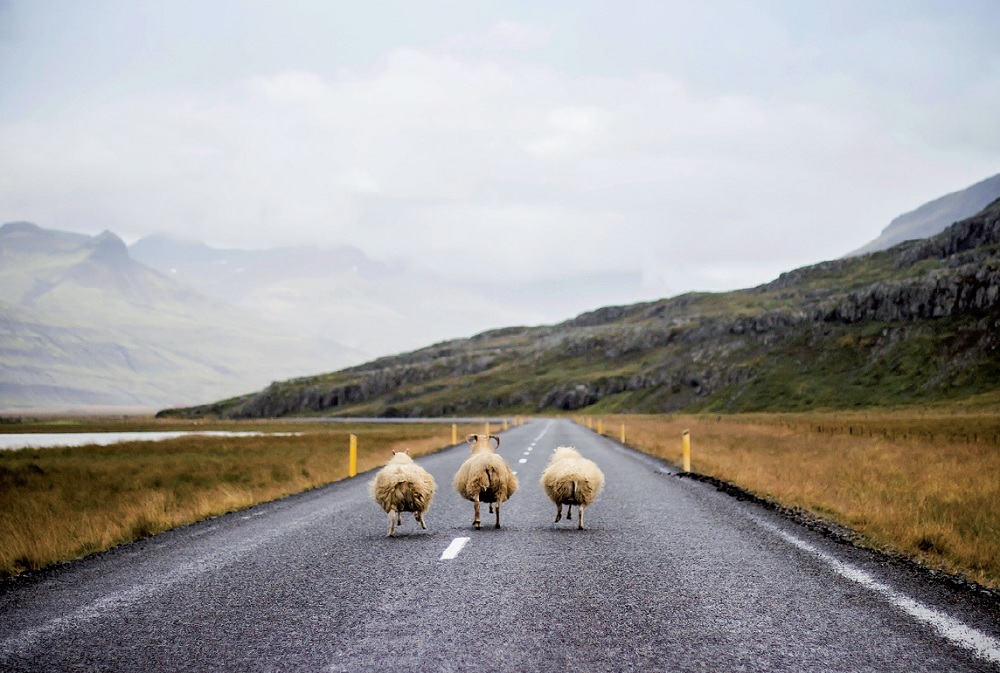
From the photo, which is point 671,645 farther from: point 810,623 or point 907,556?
point 907,556

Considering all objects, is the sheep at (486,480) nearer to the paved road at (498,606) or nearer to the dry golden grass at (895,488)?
the paved road at (498,606)

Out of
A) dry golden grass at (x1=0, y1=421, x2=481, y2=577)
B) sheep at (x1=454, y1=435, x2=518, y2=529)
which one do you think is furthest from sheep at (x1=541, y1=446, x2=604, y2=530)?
dry golden grass at (x1=0, y1=421, x2=481, y2=577)

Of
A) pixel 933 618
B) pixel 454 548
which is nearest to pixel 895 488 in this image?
pixel 454 548

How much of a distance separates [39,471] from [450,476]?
1654 cm

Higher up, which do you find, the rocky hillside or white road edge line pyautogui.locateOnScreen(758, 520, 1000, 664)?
the rocky hillside

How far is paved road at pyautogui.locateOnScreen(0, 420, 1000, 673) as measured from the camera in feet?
18.9

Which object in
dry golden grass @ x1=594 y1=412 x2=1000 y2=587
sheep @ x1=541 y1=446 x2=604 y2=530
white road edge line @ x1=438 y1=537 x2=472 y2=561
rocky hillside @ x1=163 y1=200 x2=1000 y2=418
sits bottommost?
dry golden grass @ x1=594 y1=412 x2=1000 y2=587

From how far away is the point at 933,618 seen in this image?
6.71 meters

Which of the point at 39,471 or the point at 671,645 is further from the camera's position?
the point at 39,471

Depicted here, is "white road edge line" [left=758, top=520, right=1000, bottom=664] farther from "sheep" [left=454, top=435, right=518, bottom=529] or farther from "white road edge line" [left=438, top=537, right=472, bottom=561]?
"sheep" [left=454, top=435, right=518, bottom=529]

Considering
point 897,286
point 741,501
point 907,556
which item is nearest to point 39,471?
point 741,501

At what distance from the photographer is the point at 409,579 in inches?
340

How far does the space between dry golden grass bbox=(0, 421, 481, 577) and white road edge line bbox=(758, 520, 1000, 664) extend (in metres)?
9.73

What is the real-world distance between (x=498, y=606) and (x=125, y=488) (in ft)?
60.8
